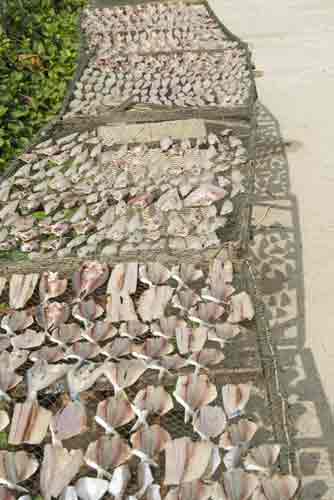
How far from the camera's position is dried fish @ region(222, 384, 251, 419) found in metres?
1.82

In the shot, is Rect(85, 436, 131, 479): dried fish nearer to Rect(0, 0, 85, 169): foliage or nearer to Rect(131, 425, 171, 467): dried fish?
Rect(131, 425, 171, 467): dried fish

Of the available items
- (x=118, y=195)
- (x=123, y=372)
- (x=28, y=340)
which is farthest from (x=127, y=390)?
(x=118, y=195)

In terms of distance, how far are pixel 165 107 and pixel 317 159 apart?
1529mm

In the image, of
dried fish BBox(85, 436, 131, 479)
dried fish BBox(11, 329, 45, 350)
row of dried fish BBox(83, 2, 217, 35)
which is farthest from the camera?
row of dried fish BBox(83, 2, 217, 35)

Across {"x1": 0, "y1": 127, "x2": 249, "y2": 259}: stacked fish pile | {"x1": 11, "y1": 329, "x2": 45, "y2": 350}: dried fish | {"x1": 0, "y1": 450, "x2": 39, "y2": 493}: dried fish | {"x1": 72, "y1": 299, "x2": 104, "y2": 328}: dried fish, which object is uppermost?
{"x1": 0, "y1": 127, "x2": 249, "y2": 259}: stacked fish pile

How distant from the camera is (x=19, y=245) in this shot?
2717 millimetres

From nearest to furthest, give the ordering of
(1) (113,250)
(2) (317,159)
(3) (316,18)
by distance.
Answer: (1) (113,250) < (2) (317,159) < (3) (316,18)

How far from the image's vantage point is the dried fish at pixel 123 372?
1905 millimetres

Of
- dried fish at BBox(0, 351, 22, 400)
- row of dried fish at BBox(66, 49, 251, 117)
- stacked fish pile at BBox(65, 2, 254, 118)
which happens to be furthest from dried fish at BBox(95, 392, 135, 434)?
row of dried fish at BBox(66, 49, 251, 117)

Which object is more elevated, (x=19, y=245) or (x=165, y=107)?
(x=165, y=107)

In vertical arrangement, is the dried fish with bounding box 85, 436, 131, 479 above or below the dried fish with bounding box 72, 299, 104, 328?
below

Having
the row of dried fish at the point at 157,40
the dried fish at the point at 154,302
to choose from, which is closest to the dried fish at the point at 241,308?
the dried fish at the point at 154,302

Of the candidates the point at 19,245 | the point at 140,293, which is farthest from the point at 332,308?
the point at 19,245

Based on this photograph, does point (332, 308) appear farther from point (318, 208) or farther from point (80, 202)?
point (80, 202)
